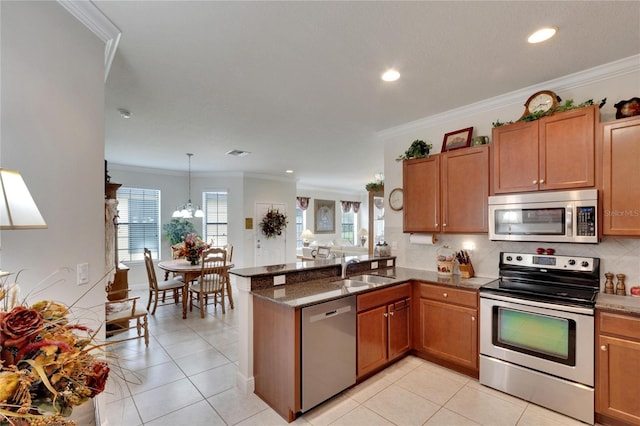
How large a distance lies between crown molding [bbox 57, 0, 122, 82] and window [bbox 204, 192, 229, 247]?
5.43 meters

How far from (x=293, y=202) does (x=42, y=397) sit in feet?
24.6

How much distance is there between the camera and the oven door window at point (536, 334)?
7.34 ft

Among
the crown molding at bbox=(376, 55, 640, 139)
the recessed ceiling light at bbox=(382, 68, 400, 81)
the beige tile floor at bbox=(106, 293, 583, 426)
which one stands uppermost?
the recessed ceiling light at bbox=(382, 68, 400, 81)

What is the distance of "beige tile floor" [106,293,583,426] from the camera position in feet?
7.26

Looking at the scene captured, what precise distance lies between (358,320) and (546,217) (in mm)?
1828

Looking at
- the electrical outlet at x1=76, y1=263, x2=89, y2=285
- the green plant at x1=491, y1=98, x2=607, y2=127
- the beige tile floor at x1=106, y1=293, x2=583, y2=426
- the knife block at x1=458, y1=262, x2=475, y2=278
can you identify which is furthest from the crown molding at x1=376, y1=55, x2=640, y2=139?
the electrical outlet at x1=76, y1=263, x2=89, y2=285

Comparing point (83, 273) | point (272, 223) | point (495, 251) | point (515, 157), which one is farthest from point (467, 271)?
point (272, 223)

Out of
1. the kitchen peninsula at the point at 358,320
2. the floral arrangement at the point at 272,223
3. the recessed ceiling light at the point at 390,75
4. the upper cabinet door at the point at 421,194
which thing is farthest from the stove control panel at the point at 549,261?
the floral arrangement at the point at 272,223

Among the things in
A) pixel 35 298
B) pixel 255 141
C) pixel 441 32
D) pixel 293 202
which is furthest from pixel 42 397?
pixel 293 202

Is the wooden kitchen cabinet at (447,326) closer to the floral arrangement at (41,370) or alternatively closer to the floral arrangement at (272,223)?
the floral arrangement at (41,370)

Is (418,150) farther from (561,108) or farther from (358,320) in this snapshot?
(358,320)

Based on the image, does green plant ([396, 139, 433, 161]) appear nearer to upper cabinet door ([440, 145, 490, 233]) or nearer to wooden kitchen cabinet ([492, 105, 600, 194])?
upper cabinet door ([440, 145, 490, 233])

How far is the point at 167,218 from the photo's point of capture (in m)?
6.90

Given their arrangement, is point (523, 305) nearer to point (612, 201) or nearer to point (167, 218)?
point (612, 201)
